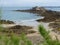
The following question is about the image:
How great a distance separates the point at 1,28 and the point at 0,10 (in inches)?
5.1

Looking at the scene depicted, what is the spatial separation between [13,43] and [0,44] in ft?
0.71

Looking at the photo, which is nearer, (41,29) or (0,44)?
(41,29)

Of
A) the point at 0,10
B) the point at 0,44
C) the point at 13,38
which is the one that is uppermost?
the point at 0,10

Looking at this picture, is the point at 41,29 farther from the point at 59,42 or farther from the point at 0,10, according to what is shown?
the point at 0,10

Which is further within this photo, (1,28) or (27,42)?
(1,28)

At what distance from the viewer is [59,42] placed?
4.28ft

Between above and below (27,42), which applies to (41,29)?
above

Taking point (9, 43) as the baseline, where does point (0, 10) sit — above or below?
above

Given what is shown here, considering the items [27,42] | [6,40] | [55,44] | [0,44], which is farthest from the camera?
[0,44]

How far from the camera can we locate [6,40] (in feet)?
5.09

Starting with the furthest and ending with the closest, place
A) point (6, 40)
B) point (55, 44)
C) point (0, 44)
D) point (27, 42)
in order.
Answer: point (0, 44) < point (6, 40) < point (27, 42) < point (55, 44)

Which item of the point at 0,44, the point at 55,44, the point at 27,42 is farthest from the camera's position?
the point at 0,44

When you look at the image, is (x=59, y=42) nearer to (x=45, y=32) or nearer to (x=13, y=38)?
(x=45, y=32)

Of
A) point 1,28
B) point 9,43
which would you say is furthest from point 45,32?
point 1,28
